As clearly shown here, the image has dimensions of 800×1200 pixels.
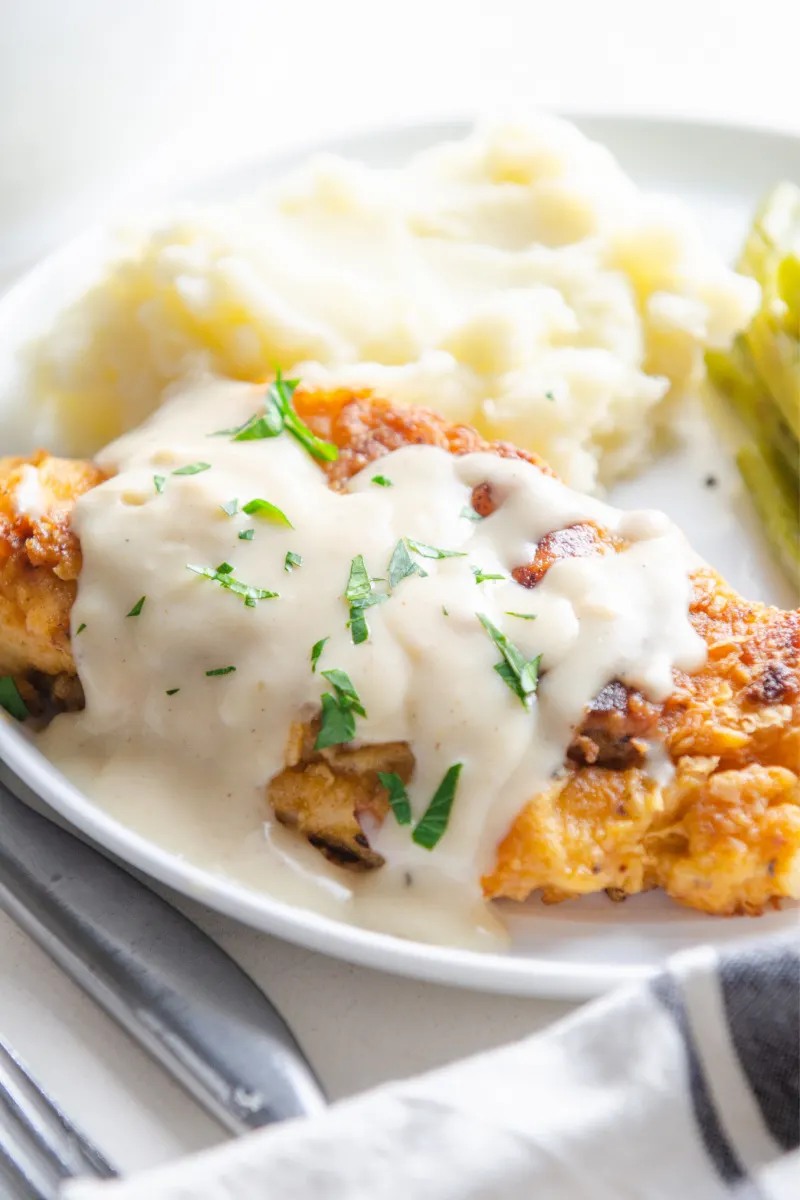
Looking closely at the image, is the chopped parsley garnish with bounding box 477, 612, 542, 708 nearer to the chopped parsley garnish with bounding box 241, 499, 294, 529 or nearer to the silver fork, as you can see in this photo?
the chopped parsley garnish with bounding box 241, 499, 294, 529

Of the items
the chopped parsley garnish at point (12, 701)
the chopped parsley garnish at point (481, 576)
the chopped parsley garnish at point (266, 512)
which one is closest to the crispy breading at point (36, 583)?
the chopped parsley garnish at point (12, 701)

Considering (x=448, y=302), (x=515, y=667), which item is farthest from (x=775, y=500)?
(x=515, y=667)

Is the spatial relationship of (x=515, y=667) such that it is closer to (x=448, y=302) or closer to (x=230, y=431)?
(x=230, y=431)

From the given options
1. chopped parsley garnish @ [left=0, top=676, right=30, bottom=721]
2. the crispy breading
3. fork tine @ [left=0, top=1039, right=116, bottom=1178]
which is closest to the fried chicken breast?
the crispy breading

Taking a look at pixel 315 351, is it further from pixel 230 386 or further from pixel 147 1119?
pixel 147 1119

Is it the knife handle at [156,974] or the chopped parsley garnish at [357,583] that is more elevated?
the chopped parsley garnish at [357,583]

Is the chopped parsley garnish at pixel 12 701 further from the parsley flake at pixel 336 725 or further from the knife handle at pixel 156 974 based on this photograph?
the parsley flake at pixel 336 725

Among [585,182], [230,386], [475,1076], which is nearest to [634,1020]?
[475,1076]
